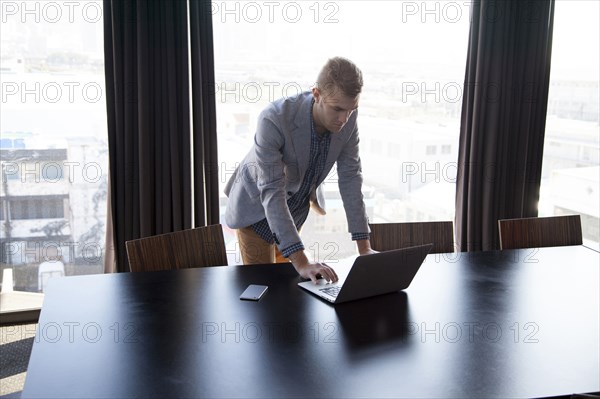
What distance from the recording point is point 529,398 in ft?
4.50

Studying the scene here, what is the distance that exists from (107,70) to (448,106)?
2040mm

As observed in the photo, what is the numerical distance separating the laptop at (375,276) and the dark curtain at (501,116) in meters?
2.07

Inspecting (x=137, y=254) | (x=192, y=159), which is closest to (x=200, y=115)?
(x=192, y=159)

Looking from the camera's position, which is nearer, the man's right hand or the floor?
the man's right hand

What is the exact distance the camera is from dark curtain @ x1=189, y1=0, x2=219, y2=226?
3.39m

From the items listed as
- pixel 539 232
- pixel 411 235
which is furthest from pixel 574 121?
pixel 411 235

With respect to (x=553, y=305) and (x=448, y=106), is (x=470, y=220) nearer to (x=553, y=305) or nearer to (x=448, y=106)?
(x=448, y=106)

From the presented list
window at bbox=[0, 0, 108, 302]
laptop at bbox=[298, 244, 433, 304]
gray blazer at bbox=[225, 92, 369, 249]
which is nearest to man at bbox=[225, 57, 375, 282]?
gray blazer at bbox=[225, 92, 369, 249]

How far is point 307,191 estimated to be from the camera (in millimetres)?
2635

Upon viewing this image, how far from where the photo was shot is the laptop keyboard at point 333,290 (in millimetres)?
1987

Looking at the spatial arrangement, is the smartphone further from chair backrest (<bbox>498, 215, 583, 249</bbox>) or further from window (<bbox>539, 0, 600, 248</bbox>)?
window (<bbox>539, 0, 600, 248</bbox>)

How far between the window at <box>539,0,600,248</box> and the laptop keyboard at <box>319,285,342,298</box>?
2652 millimetres

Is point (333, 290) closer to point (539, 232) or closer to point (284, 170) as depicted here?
point (284, 170)

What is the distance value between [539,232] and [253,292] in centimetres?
153
